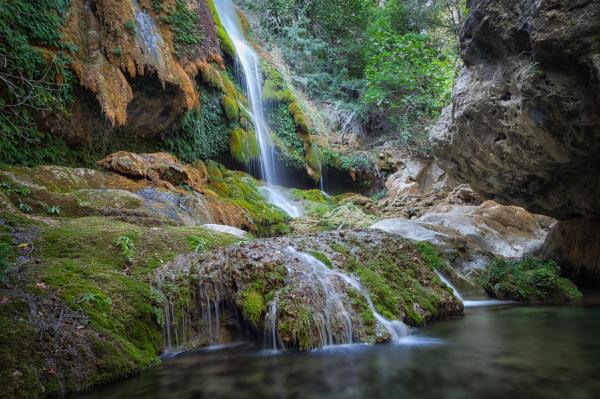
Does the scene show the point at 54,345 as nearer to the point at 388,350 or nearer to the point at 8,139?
the point at 388,350

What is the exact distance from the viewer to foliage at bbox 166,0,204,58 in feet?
42.1

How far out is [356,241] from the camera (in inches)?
282

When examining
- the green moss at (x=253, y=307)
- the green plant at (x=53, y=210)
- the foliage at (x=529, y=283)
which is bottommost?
the foliage at (x=529, y=283)

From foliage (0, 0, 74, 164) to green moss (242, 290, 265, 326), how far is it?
19.2ft

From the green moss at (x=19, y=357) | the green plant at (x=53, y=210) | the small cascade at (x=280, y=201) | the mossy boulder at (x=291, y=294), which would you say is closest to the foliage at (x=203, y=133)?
the small cascade at (x=280, y=201)

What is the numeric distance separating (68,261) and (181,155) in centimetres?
945

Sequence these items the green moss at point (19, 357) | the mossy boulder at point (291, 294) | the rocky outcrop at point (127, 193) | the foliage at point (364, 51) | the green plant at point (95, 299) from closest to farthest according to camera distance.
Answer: the green moss at point (19, 357) < the green plant at point (95, 299) < the mossy boulder at point (291, 294) < the rocky outcrop at point (127, 193) < the foliage at point (364, 51)

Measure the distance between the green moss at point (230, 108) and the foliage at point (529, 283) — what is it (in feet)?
36.4

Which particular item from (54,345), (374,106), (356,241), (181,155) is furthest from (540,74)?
(374,106)

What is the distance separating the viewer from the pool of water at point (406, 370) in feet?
11.1

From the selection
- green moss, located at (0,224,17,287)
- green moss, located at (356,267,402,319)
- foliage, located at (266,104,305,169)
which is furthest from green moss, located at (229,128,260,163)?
green moss, located at (0,224,17,287)

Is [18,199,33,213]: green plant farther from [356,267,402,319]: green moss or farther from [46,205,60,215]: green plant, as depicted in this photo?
[356,267,402,319]: green moss

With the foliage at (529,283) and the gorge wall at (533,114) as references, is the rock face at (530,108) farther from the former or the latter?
the foliage at (529,283)

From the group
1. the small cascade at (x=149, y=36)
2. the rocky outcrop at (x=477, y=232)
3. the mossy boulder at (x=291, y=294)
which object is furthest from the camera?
the small cascade at (x=149, y=36)
